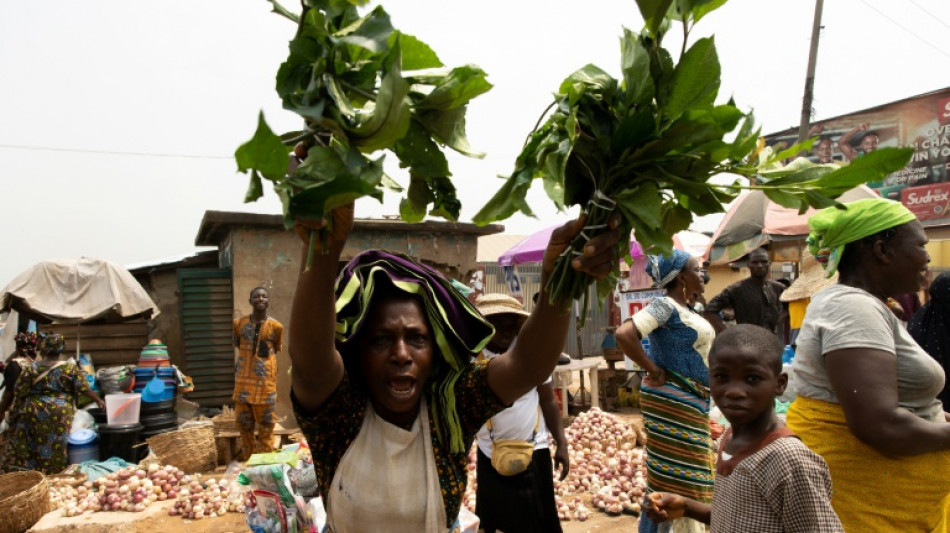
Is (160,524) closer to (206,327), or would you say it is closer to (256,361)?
(256,361)

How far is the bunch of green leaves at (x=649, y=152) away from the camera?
50.4 inches

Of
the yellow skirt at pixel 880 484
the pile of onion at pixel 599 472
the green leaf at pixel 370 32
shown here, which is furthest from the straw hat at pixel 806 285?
the green leaf at pixel 370 32

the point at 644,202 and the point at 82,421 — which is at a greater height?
the point at 644,202

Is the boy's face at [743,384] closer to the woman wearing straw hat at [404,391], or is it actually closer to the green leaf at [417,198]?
the woman wearing straw hat at [404,391]

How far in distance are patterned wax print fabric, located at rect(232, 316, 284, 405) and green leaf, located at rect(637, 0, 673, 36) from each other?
7.09 metres

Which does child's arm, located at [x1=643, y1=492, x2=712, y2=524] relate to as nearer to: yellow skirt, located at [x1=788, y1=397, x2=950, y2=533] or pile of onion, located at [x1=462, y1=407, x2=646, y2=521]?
yellow skirt, located at [x1=788, y1=397, x2=950, y2=533]

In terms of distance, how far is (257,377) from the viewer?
7.48m

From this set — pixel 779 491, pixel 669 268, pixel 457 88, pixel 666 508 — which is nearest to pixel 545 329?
pixel 457 88

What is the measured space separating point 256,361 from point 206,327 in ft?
8.17

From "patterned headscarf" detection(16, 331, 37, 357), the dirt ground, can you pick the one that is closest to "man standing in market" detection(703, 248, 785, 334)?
the dirt ground

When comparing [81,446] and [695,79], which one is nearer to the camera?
[695,79]

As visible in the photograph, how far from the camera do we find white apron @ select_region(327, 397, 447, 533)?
1737 mm

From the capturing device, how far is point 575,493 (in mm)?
6566

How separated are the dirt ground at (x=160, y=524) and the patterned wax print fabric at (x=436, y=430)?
436cm
